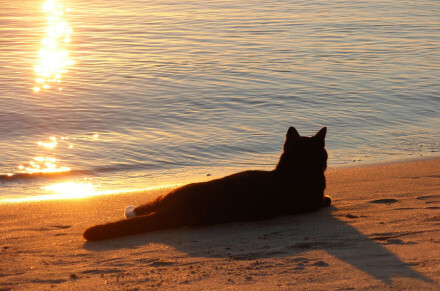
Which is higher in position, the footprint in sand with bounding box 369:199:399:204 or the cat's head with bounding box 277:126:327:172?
the cat's head with bounding box 277:126:327:172

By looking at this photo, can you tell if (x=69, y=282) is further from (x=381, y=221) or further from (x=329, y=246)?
(x=381, y=221)

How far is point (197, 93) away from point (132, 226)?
9000mm

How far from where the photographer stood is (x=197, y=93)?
14.7 m

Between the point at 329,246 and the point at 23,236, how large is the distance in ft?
8.78

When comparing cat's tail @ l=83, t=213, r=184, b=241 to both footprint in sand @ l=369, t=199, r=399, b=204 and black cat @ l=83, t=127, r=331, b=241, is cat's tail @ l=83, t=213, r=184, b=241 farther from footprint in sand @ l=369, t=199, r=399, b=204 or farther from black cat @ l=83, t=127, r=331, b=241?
footprint in sand @ l=369, t=199, r=399, b=204

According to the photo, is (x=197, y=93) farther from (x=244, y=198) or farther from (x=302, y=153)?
(x=244, y=198)

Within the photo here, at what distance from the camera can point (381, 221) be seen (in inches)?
238

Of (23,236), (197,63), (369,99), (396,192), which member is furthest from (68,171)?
(197,63)

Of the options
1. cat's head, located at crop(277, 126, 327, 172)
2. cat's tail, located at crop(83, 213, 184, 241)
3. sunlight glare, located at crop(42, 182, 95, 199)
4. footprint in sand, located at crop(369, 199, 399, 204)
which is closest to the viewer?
cat's tail, located at crop(83, 213, 184, 241)

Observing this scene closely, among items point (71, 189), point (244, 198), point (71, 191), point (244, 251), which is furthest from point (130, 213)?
point (71, 189)

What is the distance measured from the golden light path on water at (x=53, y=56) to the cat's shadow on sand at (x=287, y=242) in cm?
1010

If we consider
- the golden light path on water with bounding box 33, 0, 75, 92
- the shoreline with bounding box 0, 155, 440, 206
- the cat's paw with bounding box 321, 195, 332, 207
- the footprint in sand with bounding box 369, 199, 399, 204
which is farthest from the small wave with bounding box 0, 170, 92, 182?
the golden light path on water with bounding box 33, 0, 75, 92

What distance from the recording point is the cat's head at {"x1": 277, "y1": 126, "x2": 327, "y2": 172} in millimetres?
6676

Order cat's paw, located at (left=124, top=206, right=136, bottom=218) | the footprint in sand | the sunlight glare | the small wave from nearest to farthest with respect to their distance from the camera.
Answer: cat's paw, located at (left=124, top=206, right=136, bottom=218) → the footprint in sand → the sunlight glare → the small wave
